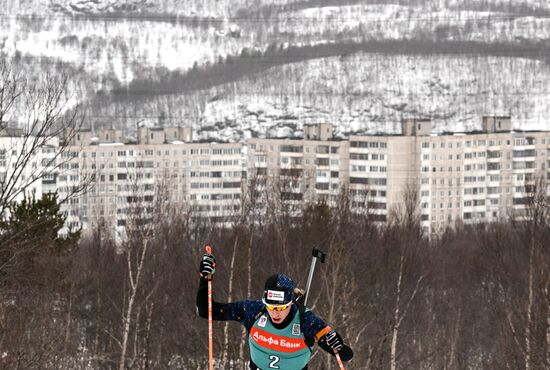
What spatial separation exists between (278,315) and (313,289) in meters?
32.8

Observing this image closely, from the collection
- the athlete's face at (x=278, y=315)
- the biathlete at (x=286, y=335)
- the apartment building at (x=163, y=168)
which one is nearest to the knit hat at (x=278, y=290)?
the biathlete at (x=286, y=335)

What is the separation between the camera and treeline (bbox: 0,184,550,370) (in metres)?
32.3

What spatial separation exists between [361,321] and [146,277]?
7.82 metres

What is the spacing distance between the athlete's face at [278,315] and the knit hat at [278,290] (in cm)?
13

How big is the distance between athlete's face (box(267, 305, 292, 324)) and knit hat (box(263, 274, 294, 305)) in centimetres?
13

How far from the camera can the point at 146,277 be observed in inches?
1724

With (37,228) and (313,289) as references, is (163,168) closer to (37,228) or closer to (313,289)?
(313,289)

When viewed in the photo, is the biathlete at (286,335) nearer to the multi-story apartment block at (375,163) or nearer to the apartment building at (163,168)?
the apartment building at (163,168)

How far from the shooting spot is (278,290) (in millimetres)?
8883

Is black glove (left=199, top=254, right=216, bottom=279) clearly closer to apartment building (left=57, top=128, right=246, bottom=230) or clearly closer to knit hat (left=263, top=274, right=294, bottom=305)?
knit hat (left=263, top=274, right=294, bottom=305)

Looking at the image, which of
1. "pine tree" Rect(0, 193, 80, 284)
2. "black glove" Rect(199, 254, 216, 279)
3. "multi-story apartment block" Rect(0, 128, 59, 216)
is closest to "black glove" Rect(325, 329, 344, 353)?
"black glove" Rect(199, 254, 216, 279)

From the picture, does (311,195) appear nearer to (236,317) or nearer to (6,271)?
(6,271)

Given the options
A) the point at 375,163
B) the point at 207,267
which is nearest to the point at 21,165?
the point at 207,267

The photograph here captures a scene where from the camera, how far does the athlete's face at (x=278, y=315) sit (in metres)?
9.04
